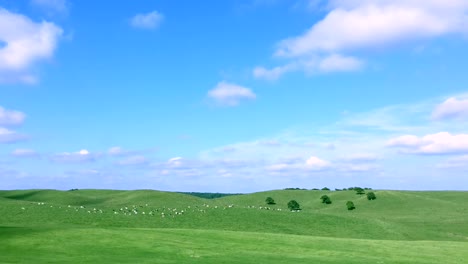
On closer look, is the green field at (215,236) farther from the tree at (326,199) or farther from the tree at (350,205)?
the tree at (326,199)

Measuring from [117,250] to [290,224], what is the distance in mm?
31355

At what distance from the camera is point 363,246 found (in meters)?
40.9

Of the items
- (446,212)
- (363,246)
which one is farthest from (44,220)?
(446,212)

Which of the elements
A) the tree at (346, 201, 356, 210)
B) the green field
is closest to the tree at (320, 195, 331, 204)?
the tree at (346, 201, 356, 210)

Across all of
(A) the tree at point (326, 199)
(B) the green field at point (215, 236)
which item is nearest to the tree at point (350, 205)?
(B) the green field at point (215, 236)

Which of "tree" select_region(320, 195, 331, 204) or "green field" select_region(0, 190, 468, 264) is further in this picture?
"tree" select_region(320, 195, 331, 204)

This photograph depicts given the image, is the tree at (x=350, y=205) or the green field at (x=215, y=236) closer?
the green field at (x=215, y=236)

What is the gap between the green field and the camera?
30922mm

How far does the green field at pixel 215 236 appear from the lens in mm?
30922

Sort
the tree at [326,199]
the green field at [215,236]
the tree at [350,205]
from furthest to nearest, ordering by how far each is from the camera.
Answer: the tree at [326,199], the tree at [350,205], the green field at [215,236]

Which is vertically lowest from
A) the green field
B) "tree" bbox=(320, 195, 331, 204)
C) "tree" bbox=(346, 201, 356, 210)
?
the green field

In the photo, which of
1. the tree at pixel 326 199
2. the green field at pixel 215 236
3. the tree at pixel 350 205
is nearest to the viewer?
the green field at pixel 215 236

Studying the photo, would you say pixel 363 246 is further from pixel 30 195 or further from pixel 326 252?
pixel 30 195

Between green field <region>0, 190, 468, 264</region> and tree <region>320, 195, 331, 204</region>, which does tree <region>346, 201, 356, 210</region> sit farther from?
tree <region>320, 195, 331, 204</region>
